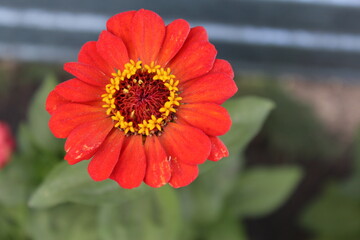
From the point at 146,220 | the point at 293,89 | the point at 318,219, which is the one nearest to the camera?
the point at 146,220

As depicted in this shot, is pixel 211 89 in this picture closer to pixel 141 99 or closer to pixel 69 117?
pixel 141 99

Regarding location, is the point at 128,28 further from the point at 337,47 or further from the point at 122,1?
the point at 337,47

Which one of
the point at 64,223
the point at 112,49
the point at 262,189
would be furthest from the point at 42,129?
the point at 262,189

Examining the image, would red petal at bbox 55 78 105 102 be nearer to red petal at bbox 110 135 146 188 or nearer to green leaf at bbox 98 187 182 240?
red petal at bbox 110 135 146 188

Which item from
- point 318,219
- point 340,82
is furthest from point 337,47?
point 318,219

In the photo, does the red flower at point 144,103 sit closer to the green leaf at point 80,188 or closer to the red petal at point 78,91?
the red petal at point 78,91

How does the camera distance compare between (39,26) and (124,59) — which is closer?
(124,59)
